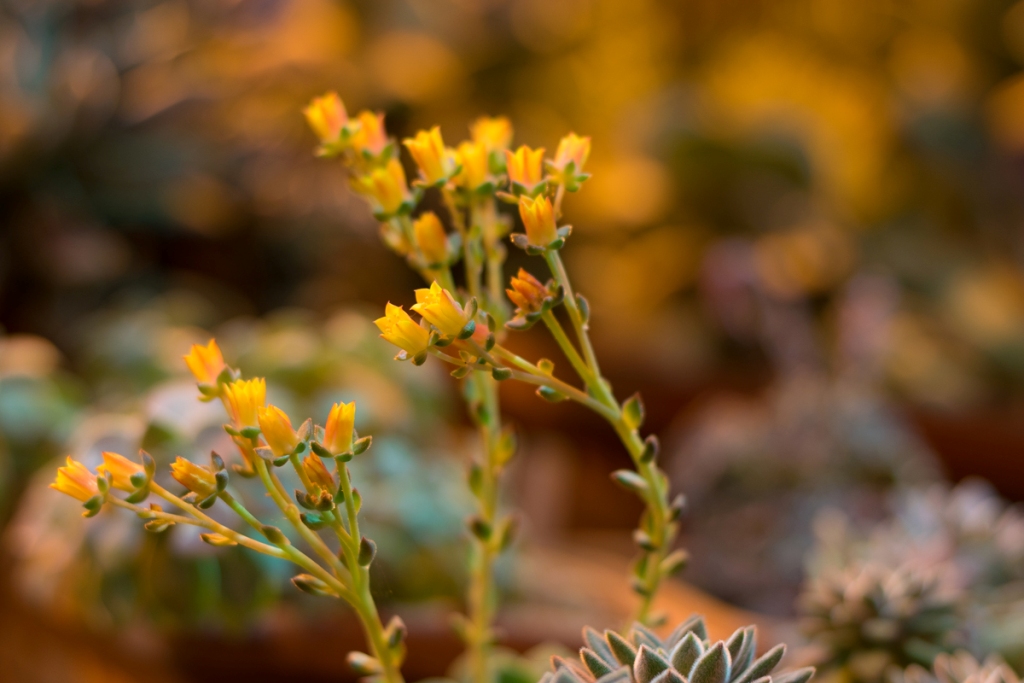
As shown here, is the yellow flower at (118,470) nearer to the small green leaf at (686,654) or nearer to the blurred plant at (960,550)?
the small green leaf at (686,654)

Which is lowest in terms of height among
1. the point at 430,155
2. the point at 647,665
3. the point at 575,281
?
the point at 647,665

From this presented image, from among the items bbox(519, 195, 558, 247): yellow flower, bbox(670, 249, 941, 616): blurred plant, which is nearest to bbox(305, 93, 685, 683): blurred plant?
bbox(519, 195, 558, 247): yellow flower

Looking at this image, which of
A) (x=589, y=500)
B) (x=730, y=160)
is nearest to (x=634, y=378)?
(x=589, y=500)

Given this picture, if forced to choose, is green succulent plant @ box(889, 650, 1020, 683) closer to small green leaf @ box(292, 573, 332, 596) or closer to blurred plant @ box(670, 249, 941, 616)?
small green leaf @ box(292, 573, 332, 596)

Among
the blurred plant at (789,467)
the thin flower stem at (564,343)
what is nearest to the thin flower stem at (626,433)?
the thin flower stem at (564,343)

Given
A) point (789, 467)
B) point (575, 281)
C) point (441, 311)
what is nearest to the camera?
point (441, 311)

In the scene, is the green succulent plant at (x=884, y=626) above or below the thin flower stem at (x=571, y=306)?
below

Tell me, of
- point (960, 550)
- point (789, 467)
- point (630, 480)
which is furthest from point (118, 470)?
point (789, 467)

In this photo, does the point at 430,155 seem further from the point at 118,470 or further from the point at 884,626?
the point at 884,626
